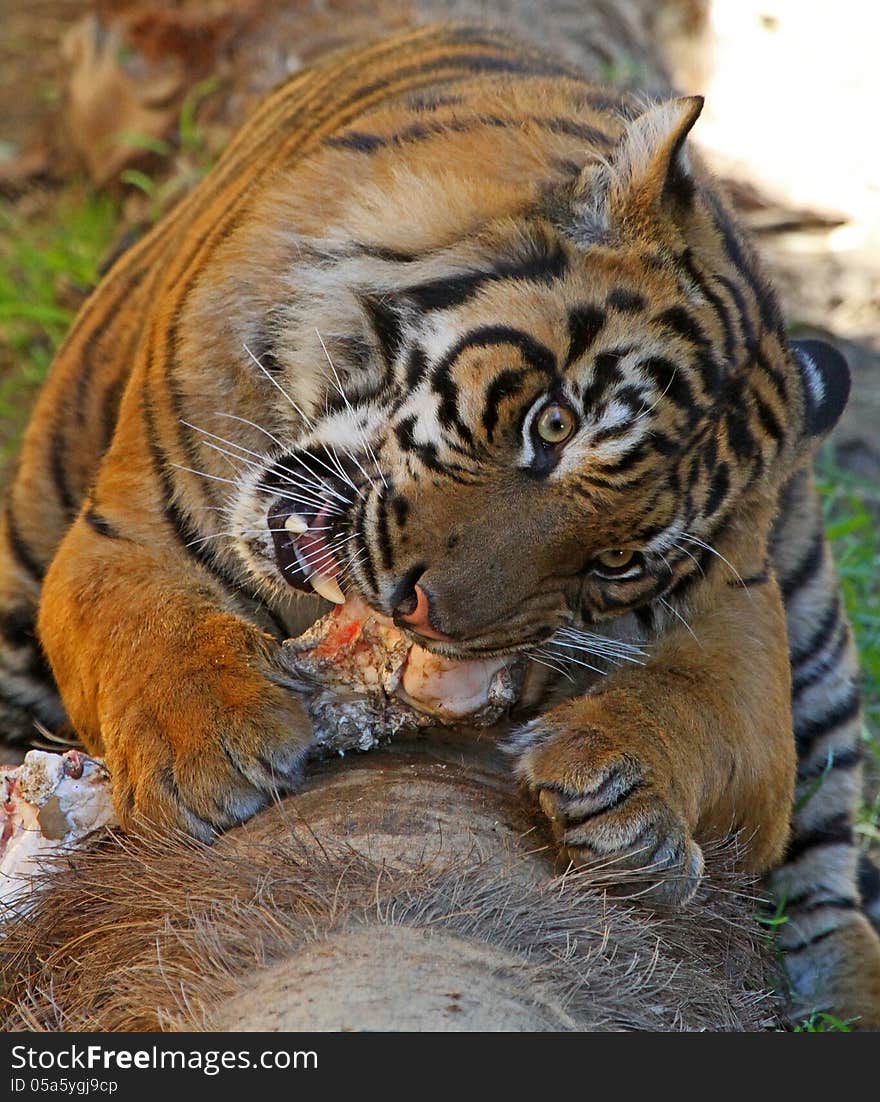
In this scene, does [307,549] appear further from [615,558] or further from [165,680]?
[615,558]

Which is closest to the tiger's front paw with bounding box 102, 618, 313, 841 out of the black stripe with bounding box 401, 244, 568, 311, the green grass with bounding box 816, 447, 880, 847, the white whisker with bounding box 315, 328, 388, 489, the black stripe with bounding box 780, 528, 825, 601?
the white whisker with bounding box 315, 328, 388, 489

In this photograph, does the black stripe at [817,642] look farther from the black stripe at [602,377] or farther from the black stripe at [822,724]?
the black stripe at [602,377]

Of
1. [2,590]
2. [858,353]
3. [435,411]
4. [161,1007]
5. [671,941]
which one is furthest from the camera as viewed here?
[858,353]

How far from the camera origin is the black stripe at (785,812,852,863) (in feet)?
11.9

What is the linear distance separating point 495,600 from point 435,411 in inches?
14.4

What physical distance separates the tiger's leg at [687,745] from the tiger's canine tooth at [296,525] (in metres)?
0.56

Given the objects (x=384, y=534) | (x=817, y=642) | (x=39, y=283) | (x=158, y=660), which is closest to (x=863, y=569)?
(x=817, y=642)

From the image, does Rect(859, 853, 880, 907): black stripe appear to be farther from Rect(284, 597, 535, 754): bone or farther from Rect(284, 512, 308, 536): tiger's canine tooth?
Rect(284, 512, 308, 536): tiger's canine tooth

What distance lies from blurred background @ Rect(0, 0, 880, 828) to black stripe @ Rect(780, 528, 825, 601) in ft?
3.14

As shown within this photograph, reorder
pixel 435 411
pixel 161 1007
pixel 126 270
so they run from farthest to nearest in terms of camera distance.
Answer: pixel 126 270, pixel 435 411, pixel 161 1007
